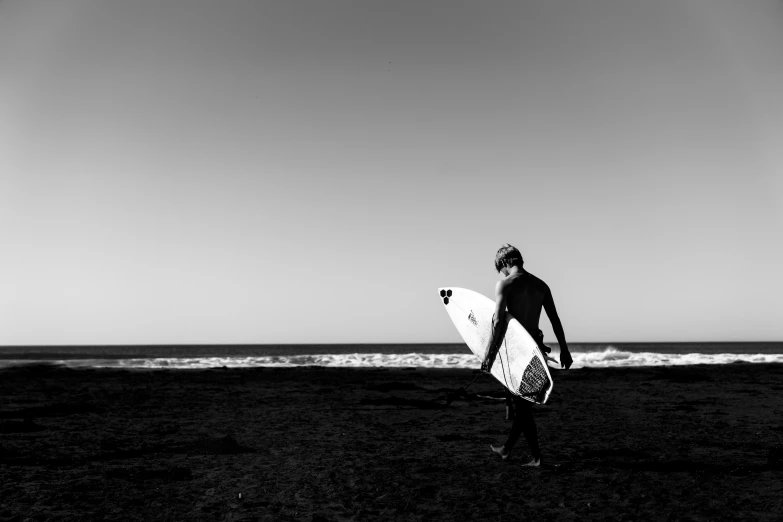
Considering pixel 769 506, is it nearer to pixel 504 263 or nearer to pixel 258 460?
pixel 504 263

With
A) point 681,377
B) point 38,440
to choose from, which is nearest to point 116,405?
point 38,440

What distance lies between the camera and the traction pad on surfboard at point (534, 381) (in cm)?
659

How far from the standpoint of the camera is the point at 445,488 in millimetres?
5805

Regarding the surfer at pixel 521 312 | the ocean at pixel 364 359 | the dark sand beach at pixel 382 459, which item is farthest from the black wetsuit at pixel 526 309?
the ocean at pixel 364 359

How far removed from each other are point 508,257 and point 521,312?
636 mm

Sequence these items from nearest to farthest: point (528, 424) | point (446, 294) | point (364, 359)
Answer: point (528, 424) → point (446, 294) → point (364, 359)

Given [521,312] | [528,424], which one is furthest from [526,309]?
[528,424]

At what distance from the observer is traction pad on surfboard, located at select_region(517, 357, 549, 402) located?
659 centimetres

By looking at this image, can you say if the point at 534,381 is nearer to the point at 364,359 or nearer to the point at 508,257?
the point at 508,257

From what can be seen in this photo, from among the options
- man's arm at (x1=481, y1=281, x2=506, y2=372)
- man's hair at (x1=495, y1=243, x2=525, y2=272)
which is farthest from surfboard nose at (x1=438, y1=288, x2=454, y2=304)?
man's arm at (x1=481, y1=281, x2=506, y2=372)

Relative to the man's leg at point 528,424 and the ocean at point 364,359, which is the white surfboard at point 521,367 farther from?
the ocean at point 364,359

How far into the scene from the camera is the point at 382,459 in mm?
7254

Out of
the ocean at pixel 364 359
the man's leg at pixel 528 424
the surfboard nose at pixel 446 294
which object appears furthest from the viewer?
the ocean at pixel 364 359

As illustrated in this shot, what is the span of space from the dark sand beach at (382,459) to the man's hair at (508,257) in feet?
7.38
